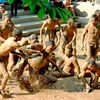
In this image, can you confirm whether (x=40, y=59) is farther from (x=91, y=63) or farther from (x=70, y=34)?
(x=70, y=34)

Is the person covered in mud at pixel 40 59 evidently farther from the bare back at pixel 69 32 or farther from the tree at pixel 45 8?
the tree at pixel 45 8

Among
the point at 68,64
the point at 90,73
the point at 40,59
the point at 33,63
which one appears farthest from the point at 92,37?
the point at 33,63

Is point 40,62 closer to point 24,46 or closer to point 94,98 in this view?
point 24,46

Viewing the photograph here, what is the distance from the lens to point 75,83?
815 cm

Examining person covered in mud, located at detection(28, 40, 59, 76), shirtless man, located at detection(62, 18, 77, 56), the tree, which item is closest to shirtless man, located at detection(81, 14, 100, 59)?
shirtless man, located at detection(62, 18, 77, 56)

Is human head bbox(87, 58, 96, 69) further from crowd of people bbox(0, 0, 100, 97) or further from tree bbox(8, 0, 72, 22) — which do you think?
tree bbox(8, 0, 72, 22)

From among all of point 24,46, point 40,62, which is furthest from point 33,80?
point 24,46

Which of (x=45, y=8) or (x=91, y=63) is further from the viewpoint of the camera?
(x=91, y=63)

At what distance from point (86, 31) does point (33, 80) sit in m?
2.48

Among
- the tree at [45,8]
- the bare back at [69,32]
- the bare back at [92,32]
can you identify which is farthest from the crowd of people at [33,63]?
the tree at [45,8]

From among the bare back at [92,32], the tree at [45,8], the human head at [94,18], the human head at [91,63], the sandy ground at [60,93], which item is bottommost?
the sandy ground at [60,93]

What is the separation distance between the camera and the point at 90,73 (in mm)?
7625

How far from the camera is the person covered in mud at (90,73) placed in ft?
24.1

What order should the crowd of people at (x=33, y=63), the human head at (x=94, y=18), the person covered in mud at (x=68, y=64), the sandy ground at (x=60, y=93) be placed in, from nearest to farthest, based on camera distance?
the crowd of people at (x=33, y=63) → the sandy ground at (x=60, y=93) → the person covered in mud at (x=68, y=64) → the human head at (x=94, y=18)
